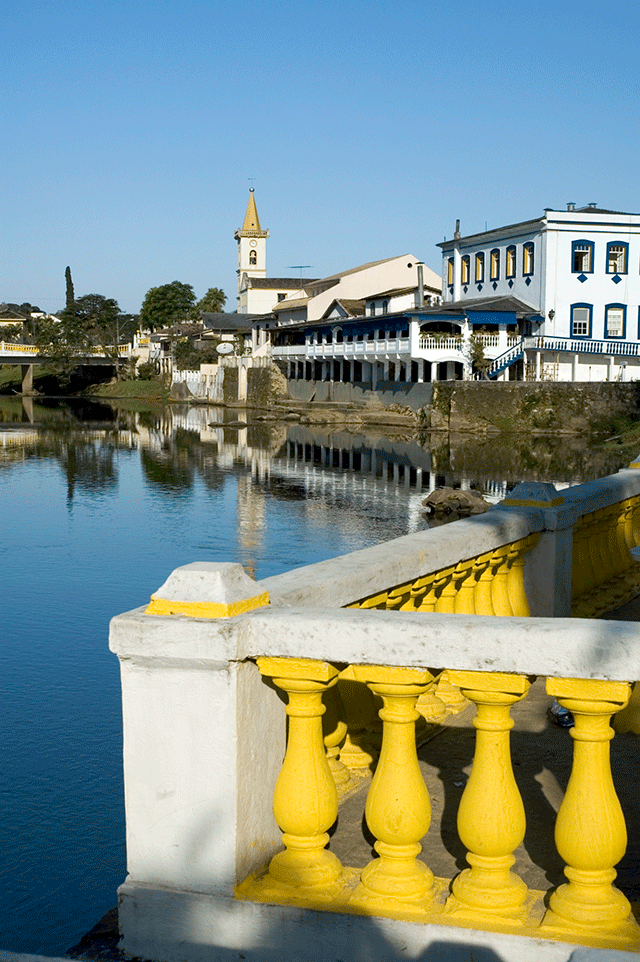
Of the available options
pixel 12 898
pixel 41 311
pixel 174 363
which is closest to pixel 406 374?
pixel 174 363

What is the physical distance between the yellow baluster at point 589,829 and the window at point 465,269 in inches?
2475

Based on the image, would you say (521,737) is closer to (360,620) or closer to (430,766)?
(430,766)

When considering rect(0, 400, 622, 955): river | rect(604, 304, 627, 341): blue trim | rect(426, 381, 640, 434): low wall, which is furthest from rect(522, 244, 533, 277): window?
rect(0, 400, 622, 955): river

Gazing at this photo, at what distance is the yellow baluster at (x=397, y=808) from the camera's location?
3018 mm

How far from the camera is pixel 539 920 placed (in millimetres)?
2891

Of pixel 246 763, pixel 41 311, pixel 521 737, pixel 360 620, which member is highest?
pixel 41 311

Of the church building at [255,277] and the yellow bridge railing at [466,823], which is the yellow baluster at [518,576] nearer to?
the yellow bridge railing at [466,823]

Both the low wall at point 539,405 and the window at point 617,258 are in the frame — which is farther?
the window at point 617,258

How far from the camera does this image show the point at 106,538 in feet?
87.6

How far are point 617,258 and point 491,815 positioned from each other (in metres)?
56.8

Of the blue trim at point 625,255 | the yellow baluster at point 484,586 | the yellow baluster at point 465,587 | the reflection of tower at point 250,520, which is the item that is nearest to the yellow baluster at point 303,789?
the yellow baluster at point 465,587

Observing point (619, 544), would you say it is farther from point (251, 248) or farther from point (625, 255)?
point (251, 248)

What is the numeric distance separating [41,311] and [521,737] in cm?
Answer: 20048

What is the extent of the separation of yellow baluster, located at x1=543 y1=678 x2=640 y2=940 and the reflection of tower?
19.0 metres
